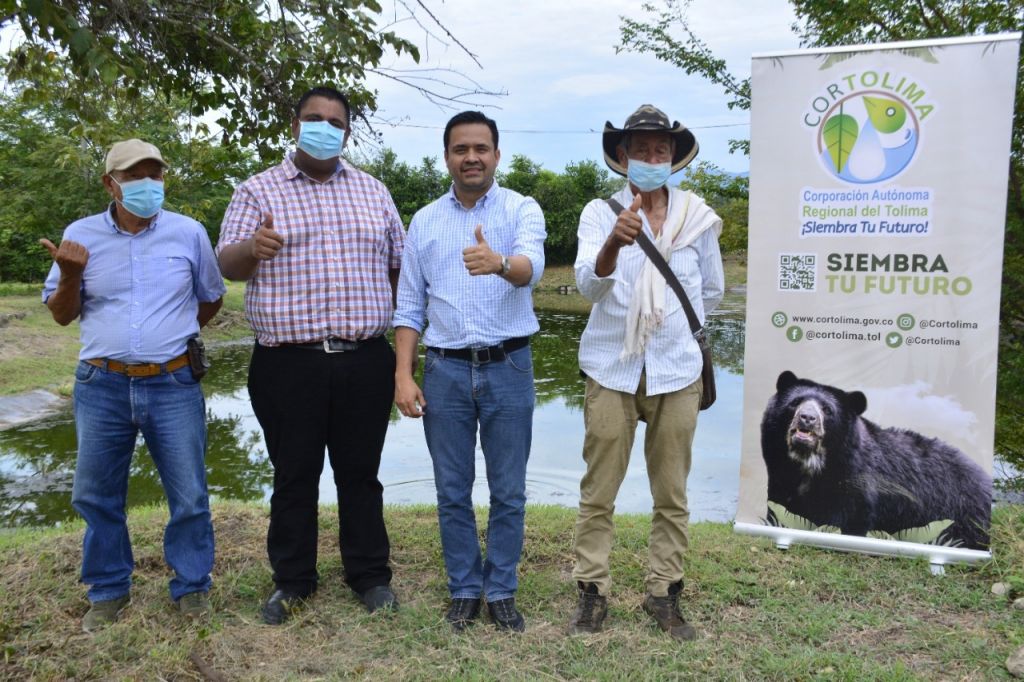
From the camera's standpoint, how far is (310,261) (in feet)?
10.8

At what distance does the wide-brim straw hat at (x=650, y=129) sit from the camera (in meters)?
3.17

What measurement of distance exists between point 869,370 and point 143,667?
3.45 m

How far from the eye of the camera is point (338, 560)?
4102 mm

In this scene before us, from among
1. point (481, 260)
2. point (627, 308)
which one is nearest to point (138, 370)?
point (481, 260)

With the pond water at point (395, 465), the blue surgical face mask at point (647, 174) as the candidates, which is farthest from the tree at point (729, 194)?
the blue surgical face mask at point (647, 174)

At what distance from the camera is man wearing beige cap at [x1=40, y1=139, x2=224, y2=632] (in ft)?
10.6

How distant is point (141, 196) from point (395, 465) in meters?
5.94

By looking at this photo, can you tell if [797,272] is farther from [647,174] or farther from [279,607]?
[279,607]

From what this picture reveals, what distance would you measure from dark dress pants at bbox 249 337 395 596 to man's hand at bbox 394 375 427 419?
143mm

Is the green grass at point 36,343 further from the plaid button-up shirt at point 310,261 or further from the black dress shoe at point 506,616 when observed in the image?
the black dress shoe at point 506,616

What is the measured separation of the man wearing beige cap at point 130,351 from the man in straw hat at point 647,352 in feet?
5.11

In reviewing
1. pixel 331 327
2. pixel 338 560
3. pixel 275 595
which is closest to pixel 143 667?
pixel 275 595

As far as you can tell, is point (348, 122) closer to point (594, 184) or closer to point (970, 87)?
point (970, 87)

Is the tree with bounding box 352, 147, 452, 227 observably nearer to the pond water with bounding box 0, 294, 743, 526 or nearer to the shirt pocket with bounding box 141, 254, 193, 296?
the pond water with bounding box 0, 294, 743, 526
